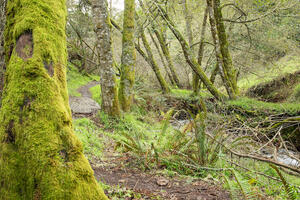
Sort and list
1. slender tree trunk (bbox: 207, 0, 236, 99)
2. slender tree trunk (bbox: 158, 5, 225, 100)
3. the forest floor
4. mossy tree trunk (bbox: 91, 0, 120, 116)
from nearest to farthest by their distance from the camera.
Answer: the forest floor
mossy tree trunk (bbox: 91, 0, 120, 116)
slender tree trunk (bbox: 158, 5, 225, 100)
slender tree trunk (bbox: 207, 0, 236, 99)

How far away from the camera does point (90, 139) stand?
514 cm

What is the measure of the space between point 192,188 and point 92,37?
1655 cm

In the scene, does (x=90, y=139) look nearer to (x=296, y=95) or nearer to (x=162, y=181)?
(x=162, y=181)

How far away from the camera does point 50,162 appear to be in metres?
1.50

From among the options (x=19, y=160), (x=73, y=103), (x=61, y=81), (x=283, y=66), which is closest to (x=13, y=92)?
(x=61, y=81)

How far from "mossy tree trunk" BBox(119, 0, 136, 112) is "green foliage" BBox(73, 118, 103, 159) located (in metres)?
1.71

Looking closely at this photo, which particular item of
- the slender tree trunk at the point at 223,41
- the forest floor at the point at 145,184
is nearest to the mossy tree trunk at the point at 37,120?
the forest floor at the point at 145,184

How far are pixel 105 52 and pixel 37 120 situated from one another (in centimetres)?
522

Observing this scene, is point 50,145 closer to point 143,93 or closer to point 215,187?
point 215,187

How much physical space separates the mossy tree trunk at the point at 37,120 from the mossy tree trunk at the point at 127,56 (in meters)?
5.61

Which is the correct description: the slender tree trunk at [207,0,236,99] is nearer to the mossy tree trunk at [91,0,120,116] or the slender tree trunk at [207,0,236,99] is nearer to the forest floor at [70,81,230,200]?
the mossy tree trunk at [91,0,120,116]

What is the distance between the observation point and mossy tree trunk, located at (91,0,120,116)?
21.1 ft

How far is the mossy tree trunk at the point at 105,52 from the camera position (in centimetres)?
642

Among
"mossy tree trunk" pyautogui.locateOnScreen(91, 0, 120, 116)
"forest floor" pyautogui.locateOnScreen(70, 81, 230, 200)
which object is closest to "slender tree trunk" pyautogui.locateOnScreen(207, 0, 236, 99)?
"mossy tree trunk" pyautogui.locateOnScreen(91, 0, 120, 116)
